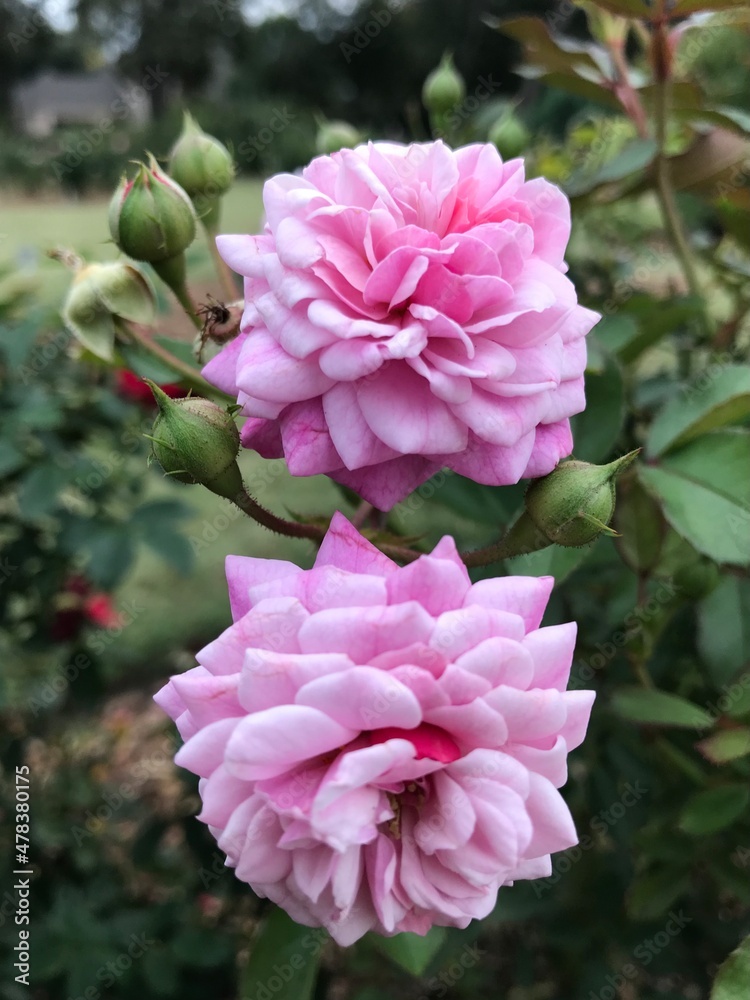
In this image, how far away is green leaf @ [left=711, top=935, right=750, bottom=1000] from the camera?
501mm

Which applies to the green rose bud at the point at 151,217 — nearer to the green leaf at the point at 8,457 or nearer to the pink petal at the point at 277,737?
the pink petal at the point at 277,737

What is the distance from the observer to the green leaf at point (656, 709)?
657 millimetres

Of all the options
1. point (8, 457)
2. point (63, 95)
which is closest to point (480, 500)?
point (8, 457)

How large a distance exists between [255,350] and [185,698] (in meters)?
0.19

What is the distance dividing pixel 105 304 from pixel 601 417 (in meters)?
0.41

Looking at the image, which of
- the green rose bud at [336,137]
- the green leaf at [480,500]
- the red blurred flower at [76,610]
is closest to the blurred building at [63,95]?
the red blurred flower at [76,610]

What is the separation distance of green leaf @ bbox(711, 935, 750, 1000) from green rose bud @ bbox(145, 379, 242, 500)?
436 millimetres

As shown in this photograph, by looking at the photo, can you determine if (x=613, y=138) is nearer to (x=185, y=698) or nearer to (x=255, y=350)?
(x=255, y=350)

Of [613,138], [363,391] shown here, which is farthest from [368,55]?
[363,391]

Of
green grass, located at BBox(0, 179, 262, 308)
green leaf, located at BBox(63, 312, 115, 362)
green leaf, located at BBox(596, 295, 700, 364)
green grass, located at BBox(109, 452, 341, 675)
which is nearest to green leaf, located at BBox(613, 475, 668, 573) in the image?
green leaf, located at BBox(596, 295, 700, 364)

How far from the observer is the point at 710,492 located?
637mm

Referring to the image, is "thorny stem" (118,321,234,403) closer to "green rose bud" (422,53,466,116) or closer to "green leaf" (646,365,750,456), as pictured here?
"green leaf" (646,365,750,456)

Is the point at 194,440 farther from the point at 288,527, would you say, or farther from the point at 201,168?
the point at 201,168

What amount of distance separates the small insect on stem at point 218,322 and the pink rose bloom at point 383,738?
247 mm
